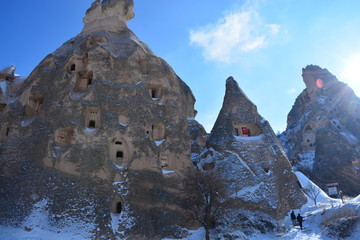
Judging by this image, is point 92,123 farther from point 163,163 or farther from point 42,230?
point 42,230

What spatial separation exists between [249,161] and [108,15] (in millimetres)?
23233

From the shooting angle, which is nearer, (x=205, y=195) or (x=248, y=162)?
(x=205, y=195)

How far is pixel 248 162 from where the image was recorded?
27.4 metres

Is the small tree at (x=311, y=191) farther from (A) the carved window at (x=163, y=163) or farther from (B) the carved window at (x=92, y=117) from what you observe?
(B) the carved window at (x=92, y=117)

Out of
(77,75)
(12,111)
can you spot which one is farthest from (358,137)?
(12,111)

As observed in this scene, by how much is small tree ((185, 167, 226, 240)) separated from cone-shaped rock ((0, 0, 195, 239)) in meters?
1.23

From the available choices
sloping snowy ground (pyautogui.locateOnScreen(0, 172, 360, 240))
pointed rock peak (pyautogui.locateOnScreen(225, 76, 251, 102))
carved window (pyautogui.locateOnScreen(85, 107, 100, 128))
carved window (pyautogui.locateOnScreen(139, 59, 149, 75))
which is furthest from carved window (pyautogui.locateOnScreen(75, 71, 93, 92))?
pointed rock peak (pyautogui.locateOnScreen(225, 76, 251, 102))

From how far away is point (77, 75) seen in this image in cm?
2880

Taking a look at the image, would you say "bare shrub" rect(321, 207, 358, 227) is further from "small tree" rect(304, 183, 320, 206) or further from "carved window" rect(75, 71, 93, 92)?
"carved window" rect(75, 71, 93, 92)

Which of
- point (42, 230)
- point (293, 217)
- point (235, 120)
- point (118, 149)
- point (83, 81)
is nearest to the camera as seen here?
point (42, 230)

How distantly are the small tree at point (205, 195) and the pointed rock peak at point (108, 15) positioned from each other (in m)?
20.3

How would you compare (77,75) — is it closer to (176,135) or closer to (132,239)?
(176,135)

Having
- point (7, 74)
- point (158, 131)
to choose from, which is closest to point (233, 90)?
point (158, 131)

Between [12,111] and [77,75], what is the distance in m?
6.34
